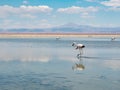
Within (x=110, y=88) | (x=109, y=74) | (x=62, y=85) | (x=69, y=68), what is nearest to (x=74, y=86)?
(x=62, y=85)

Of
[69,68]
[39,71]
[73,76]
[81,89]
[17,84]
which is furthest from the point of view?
[69,68]

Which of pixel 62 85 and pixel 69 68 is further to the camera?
pixel 69 68

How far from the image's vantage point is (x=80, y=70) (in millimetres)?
19203

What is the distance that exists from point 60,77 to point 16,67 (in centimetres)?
411

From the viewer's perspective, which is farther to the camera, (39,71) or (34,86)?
(39,71)

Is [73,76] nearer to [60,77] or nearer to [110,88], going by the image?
[60,77]

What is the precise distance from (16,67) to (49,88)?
6.29 metres

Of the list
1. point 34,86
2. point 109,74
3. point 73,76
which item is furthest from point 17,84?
point 109,74

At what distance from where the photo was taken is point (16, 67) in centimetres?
2003

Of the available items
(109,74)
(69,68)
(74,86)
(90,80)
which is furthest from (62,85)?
(69,68)

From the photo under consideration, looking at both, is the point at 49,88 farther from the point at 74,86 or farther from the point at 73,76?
the point at 73,76

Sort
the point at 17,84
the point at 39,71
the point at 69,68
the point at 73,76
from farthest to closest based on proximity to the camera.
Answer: the point at 69,68 < the point at 39,71 < the point at 73,76 < the point at 17,84

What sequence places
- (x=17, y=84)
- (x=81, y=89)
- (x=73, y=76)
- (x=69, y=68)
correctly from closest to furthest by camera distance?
(x=81, y=89), (x=17, y=84), (x=73, y=76), (x=69, y=68)

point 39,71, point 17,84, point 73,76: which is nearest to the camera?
point 17,84
